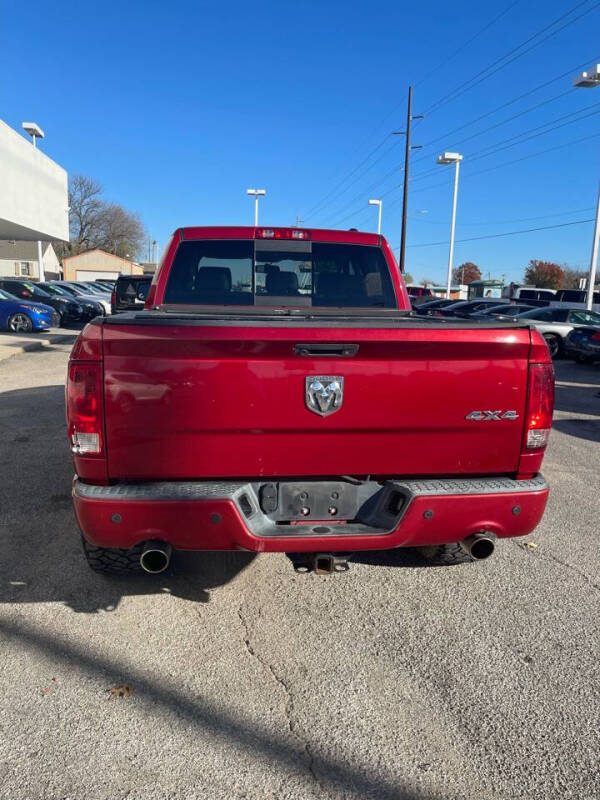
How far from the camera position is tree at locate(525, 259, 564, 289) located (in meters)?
88.6

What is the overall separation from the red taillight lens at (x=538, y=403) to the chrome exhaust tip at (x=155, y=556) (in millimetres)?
1732

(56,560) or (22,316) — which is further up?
(22,316)

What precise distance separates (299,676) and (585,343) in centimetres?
1518

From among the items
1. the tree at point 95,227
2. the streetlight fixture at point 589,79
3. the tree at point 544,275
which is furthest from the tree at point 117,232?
the streetlight fixture at point 589,79

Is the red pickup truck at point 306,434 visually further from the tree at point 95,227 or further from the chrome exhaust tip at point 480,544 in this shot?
the tree at point 95,227

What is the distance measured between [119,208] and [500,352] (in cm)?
10311

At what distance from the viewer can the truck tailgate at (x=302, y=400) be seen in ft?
8.36

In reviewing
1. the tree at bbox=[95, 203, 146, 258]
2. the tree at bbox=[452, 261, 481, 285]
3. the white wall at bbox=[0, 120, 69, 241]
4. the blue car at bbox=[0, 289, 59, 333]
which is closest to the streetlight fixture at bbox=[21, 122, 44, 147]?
the white wall at bbox=[0, 120, 69, 241]

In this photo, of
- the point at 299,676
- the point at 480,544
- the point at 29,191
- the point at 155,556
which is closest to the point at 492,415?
the point at 480,544

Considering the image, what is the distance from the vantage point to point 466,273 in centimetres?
13450

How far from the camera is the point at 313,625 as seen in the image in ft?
10.5

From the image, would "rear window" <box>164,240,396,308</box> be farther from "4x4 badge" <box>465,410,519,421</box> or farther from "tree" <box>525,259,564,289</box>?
"tree" <box>525,259,564,289</box>

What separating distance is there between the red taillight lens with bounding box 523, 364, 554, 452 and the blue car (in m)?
18.6

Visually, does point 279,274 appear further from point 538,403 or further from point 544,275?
point 544,275
